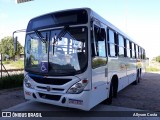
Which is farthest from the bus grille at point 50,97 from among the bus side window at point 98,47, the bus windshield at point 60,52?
the bus side window at point 98,47

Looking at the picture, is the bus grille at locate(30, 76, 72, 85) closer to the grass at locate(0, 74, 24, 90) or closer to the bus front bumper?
the bus front bumper

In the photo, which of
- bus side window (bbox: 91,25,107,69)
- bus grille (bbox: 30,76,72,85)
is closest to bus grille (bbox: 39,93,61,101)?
bus grille (bbox: 30,76,72,85)

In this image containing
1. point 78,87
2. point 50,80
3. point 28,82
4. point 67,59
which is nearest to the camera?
point 78,87

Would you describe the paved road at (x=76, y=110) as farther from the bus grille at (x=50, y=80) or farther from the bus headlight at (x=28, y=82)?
the bus grille at (x=50, y=80)

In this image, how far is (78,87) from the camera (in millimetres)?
6426

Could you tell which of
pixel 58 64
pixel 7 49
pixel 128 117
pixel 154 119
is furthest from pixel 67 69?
pixel 7 49

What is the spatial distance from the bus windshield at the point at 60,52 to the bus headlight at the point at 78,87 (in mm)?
316

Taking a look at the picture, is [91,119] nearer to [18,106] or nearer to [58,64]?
[58,64]

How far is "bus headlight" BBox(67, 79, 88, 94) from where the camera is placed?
6.41 metres

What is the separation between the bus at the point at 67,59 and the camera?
6453 millimetres

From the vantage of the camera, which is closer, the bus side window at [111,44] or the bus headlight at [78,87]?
the bus headlight at [78,87]

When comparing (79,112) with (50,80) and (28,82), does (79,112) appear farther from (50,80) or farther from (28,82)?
(28,82)

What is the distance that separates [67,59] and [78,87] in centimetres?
84

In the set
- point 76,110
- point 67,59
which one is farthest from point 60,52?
point 76,110
